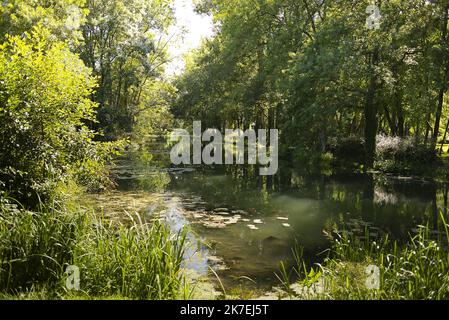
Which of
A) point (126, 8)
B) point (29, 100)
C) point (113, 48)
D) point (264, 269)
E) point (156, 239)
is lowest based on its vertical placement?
point (264, 269)

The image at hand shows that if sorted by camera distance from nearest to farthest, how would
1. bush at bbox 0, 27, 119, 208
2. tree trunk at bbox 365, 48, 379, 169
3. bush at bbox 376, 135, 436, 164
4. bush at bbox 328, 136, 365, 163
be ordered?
bush at bbox 0, 27, 119, 208, bush at bbox 376, 135, 436, 164, tree trunk at bbox 365, 48, 379, 169, bush at bbox 328, 136, 365, 163

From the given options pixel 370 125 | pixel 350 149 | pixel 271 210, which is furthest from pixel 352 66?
pixel 271 210

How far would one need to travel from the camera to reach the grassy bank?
4776mm

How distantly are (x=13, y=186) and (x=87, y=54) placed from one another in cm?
2983

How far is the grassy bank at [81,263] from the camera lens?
15.7ft

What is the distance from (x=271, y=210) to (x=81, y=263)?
7.86 meters

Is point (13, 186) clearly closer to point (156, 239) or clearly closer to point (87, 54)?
point (156, 239)

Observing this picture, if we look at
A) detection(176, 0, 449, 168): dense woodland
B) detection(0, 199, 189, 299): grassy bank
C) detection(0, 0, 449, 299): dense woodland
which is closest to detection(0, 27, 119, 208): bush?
detection(0, 0, 449, 299): dense woodland

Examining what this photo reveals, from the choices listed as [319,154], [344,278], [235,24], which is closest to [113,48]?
[235,24]

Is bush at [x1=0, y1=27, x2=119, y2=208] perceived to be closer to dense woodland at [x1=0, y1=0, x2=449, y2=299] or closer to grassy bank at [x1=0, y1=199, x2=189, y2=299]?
dense woodland at [x1=0, y1=0, x2=449, y2=299]

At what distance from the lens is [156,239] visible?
17.4ft

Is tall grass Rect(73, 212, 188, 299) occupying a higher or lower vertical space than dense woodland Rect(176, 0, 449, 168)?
lower

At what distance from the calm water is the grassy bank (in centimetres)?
195

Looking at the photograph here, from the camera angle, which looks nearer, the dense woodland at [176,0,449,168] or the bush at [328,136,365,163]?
the dense woodland at [176,0,449,168]
